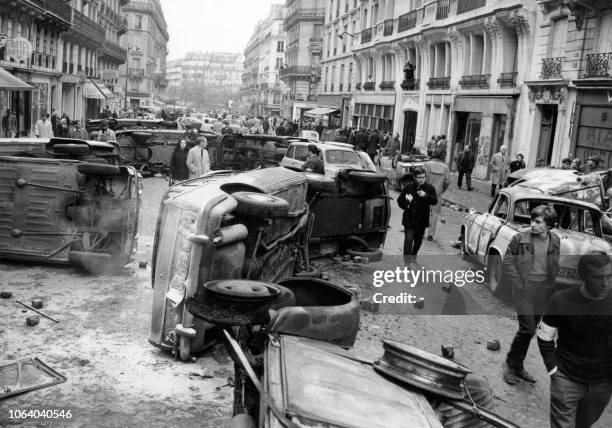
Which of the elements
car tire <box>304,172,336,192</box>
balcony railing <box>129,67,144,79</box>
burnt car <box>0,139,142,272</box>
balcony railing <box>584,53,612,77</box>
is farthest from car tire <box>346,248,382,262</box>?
balcony railing <box>129,67,144,79</box>

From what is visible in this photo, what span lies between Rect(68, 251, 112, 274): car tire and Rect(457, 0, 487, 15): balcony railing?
24.5 meters

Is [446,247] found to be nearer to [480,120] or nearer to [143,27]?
[480,120]

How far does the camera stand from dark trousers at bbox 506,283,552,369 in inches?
261

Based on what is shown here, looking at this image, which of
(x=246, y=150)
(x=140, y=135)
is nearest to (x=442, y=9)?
(x=246, y=150)

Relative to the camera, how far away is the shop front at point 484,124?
27.7m

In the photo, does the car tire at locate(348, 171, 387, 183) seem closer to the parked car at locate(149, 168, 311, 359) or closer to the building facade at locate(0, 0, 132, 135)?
the parked car at locate(149, 168, 311, 359)

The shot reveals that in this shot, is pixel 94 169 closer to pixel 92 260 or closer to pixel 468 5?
pixel 92 260

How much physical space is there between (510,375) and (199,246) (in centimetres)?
337

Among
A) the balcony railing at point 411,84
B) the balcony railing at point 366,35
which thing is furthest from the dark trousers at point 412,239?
the balcony railing at point 366,35

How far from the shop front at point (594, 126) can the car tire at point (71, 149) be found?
15.8m

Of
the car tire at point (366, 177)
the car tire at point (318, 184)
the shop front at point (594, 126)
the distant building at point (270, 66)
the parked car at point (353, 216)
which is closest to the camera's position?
the car tire at point (318, 184)

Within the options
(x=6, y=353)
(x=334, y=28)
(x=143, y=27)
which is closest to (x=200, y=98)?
(x=143, y=27)

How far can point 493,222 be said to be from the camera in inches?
422

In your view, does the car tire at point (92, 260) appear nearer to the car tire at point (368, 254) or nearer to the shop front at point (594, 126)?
the car tire at point (368, 254)
